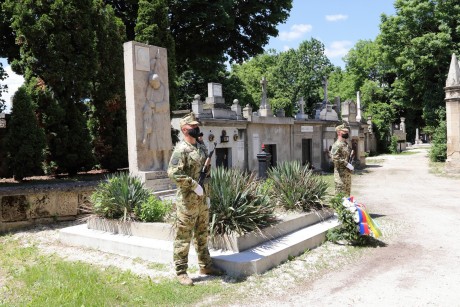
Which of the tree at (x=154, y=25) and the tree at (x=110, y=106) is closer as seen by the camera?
the tree at (x=110, y=106)

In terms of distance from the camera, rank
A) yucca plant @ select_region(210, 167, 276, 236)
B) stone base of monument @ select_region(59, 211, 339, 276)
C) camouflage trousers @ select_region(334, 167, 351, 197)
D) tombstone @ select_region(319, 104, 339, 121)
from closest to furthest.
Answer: stone base of monument @ select_region(59, 211, 339, 276)
yucca plant @ select_region(210, 167, 276, 236)
camouflage trousers @ select_region(334, 167, 351, 197)
tombstone @ select_region(319, 104, 339, 121)

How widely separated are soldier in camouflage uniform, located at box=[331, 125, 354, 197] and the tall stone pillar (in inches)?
493

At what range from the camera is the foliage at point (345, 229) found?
7.07 meters

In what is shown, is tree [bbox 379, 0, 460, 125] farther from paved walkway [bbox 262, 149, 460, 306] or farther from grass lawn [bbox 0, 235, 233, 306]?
grass lawn [bbox 0, 235, 233, 306]

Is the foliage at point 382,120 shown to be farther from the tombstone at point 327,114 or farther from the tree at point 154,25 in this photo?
the tree at point 154,25

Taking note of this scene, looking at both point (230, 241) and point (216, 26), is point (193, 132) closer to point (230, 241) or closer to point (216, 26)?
point (230, 241)

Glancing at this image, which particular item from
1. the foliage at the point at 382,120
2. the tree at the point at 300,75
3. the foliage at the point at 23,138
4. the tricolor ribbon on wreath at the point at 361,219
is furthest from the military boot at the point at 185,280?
the tree at the point at 300,75

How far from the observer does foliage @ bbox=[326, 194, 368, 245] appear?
23.2 ft

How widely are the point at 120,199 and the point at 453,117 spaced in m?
16.9

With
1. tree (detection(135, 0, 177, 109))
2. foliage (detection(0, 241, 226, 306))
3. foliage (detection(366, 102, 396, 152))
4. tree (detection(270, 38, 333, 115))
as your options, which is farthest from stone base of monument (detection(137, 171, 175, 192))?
tree (detection(270, 38, 333, 115))

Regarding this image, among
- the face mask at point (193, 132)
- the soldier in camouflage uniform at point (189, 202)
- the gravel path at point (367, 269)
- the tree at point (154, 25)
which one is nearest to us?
the gravel path at point (367, 269)

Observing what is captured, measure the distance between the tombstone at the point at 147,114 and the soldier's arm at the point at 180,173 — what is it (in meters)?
4.39

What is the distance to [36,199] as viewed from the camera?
9.28 meters

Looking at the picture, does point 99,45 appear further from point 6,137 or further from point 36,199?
point 36,199
